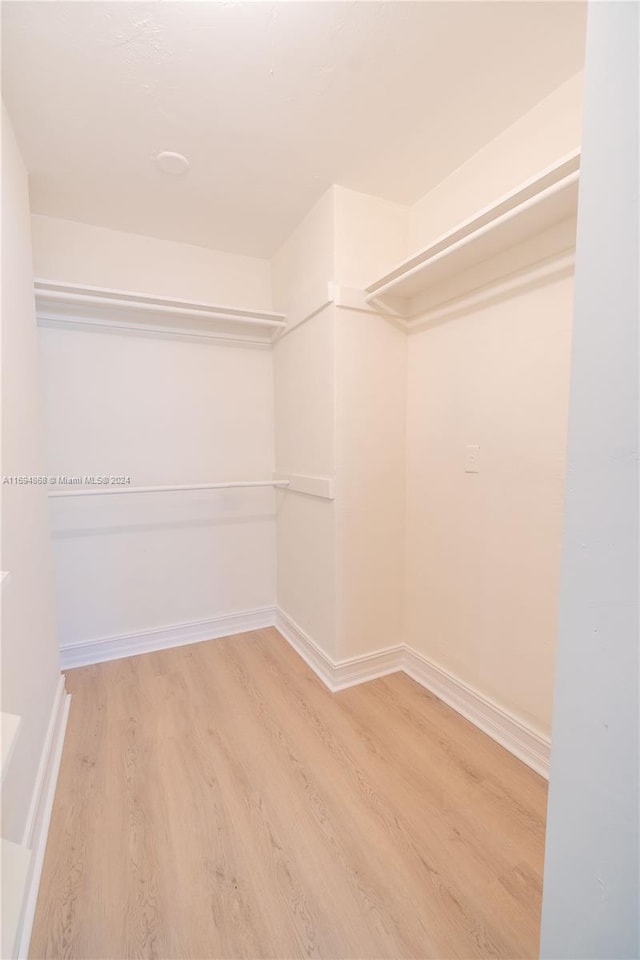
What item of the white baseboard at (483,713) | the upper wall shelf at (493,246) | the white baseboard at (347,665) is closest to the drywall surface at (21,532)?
the white baseboard at (347,665)

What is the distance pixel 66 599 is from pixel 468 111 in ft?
9.92

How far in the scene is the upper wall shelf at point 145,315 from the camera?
6.51 ft

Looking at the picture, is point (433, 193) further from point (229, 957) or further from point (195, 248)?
point (229, 957)

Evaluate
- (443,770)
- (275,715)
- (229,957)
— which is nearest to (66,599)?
(275,715)

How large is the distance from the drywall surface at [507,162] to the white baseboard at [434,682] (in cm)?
214

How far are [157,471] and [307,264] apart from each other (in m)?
1.51

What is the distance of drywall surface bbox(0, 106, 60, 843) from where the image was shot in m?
1.12

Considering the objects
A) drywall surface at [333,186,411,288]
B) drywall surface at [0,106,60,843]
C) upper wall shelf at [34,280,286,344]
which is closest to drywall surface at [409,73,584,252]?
drywall surface at [333,186,411,288]

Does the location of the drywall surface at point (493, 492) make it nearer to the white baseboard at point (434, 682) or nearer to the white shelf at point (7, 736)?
the white baseboard at point (434, 682)

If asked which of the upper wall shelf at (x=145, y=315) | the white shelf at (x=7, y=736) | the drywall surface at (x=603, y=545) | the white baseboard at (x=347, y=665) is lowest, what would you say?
the white baseboard at (x=347, y=665)

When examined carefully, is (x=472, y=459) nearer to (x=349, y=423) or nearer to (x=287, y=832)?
(x=349, y=423)

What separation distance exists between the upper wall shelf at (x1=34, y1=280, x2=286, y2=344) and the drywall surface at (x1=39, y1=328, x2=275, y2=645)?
0.21 ft

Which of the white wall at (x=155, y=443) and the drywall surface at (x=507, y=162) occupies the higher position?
the drywall surface at (x=507, y=162)

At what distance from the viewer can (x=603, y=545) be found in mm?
550
